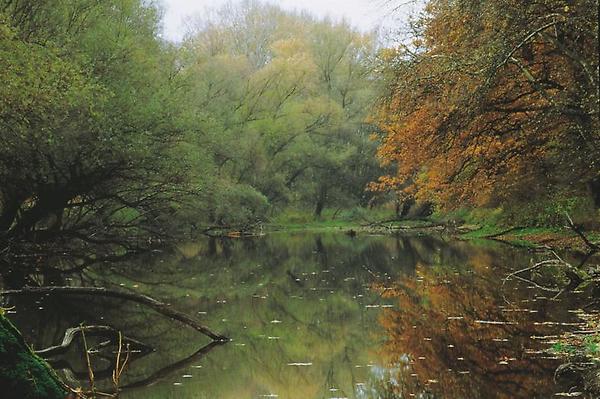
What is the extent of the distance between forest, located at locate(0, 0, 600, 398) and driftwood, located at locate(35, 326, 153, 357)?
593 mm

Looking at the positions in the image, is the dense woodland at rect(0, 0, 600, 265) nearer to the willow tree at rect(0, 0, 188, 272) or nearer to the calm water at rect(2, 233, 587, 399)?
the willow tree at rect(0, 0, 188, 272)

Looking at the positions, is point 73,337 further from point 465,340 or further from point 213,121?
point 213,121

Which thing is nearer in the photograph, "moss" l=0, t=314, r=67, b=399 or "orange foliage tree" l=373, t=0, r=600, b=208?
"moss" l=0, t=314, r=67, b=399

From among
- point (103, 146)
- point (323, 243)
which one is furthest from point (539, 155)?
point (323, 243)

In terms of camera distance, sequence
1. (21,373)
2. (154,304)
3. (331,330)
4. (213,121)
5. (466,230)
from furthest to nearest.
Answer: (466,230) → (213,121) → (331,330) → (154,304) → (21,373)

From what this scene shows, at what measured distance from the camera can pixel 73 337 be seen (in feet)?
30.3

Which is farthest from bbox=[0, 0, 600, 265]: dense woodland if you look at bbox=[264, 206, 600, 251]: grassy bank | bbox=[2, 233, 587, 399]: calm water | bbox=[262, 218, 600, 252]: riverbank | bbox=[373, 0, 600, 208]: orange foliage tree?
bbox=[2, 233, 587, 399]: calm water

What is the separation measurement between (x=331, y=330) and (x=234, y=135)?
31.7 metres

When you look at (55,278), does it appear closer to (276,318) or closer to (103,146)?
(103,146)

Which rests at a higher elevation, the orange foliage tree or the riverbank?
the orange foliage tree

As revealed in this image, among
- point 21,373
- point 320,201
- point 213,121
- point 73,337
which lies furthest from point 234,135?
point 21,373

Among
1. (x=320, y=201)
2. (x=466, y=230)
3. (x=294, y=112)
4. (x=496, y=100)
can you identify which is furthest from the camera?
(x=320, y=201)

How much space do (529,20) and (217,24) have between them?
5121 centimetres

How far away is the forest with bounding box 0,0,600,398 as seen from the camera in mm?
13367
